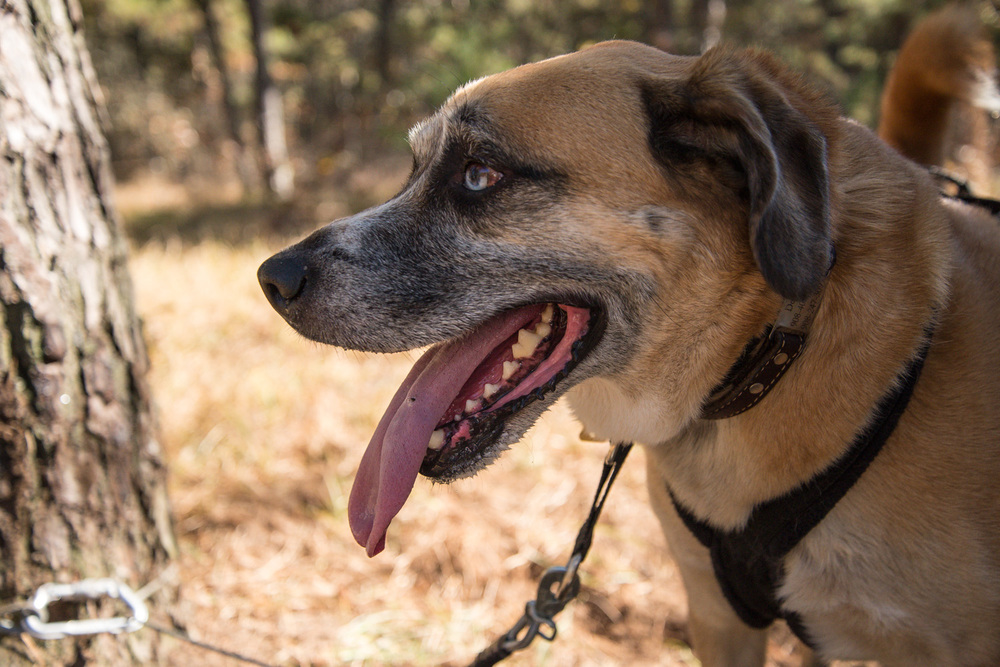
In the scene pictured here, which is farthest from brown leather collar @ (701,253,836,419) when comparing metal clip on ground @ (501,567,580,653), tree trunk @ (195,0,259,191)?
tree trunk @ (195,0,259,191)

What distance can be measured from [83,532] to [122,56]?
79.2 ft

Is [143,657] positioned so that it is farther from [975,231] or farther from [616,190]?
[975,231]

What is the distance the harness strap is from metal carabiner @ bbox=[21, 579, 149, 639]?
5.48 ft

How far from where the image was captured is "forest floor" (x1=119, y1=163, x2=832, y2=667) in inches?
105

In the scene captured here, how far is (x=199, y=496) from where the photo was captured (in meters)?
3.32

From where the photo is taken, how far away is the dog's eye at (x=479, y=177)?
1889mm

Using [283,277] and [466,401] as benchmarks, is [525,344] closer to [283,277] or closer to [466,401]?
[466,401]

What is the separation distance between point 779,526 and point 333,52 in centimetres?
2098

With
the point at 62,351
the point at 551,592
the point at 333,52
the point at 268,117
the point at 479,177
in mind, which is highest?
the point at 479,177

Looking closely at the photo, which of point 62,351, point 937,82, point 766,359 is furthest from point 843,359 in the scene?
point 62,351

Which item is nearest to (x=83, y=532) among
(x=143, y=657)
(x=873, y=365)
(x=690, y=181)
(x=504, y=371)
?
(x=143, y=657)

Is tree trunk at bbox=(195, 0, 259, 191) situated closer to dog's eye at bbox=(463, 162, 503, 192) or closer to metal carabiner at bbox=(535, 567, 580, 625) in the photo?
dog's eye at bbox=(463, 162, 503, 192)

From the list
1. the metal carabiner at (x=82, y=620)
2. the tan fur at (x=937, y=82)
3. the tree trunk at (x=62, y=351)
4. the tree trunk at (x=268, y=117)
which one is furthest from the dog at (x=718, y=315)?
the tree trunk at (x=268, y=117)

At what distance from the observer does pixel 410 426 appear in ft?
6.06
